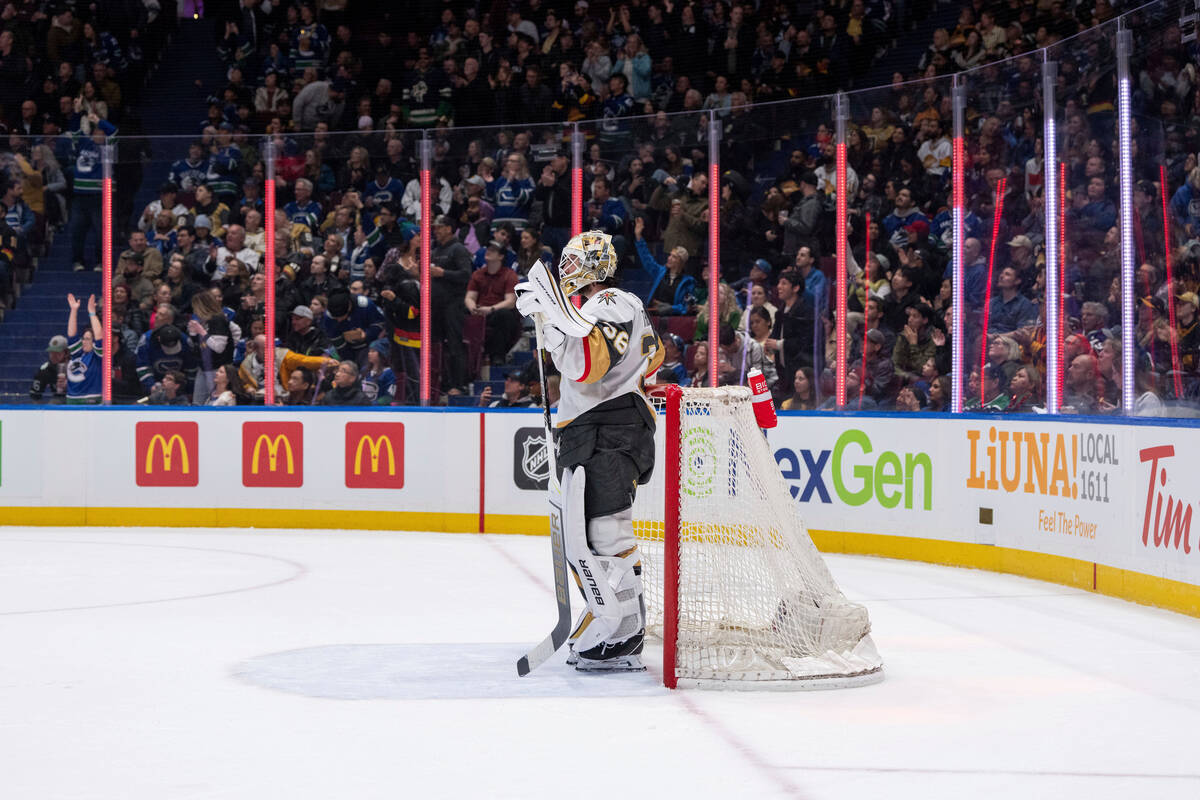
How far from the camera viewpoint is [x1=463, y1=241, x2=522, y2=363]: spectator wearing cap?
901 centimetres

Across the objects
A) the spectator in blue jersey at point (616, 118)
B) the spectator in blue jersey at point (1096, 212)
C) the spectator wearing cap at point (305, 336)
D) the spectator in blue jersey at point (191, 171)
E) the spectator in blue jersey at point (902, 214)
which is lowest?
the spectator wearing cap at point (305, 336)

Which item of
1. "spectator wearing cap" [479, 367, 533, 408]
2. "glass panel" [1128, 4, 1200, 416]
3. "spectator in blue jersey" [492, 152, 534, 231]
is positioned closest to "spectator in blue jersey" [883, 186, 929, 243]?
"glass panel" [1128, 4, 1200, 416]

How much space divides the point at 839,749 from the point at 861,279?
189 inches

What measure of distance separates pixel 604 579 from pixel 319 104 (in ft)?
30.3

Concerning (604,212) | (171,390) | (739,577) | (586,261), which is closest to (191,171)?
(171,390)

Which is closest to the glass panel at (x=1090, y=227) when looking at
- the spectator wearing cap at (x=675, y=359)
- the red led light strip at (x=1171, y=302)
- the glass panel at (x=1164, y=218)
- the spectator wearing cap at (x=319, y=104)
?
the glass panel at (x=1164, y=218)

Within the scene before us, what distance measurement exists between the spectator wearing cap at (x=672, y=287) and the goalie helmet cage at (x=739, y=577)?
3531mm

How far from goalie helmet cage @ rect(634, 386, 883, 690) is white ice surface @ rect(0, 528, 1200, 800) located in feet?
0.48

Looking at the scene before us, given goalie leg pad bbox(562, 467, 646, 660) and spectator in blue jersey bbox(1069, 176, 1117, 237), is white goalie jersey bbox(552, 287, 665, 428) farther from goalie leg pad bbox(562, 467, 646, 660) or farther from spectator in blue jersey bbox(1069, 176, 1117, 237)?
spectator in blue jersey bbox(1069, 176, 1117, 237)

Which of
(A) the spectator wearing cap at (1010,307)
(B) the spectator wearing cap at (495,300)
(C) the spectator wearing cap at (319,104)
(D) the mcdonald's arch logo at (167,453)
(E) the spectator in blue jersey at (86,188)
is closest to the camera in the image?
(A) the spectator wearing cap at (1010,307)

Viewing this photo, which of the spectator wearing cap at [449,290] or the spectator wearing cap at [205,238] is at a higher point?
the spectator wearing cap at [205,238]

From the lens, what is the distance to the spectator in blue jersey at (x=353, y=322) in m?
9.18

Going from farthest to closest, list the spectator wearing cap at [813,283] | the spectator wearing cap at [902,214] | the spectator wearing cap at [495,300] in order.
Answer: the spectator wearing cap at [495,300]
the spectator wearing cap at [813,283]
the spectator wearing cap at [902,214]

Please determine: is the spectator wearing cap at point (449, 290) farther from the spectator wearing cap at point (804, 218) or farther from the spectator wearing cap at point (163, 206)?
the spectator wearing cap at point (804, 218)
